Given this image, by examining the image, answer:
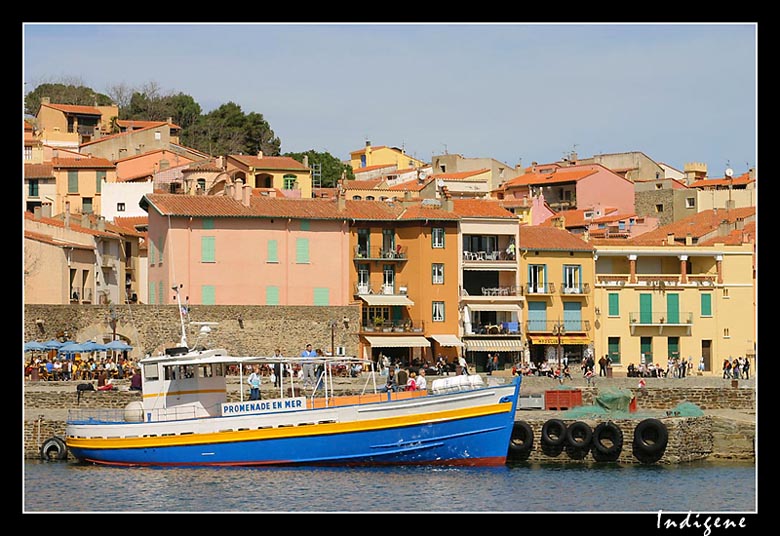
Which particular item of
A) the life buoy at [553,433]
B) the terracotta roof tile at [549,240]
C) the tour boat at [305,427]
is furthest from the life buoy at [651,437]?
the terracotta roof tile at [549,240]

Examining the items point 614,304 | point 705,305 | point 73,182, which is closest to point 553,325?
point 614,304

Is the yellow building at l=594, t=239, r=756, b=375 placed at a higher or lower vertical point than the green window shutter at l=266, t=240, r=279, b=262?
lower

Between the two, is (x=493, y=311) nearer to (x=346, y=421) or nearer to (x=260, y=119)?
(x=346, y=421)

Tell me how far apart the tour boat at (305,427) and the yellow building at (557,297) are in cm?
2493

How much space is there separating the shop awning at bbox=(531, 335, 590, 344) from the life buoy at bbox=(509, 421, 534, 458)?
22735 mm

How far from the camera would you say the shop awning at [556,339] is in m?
64.7

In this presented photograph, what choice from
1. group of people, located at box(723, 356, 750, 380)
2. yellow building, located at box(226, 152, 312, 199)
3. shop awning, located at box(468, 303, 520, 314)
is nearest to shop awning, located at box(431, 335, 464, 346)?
shop awning, located at box(468, 303, 520, 314)

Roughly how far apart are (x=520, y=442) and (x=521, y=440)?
0.22ft

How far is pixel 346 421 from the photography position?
39.2 metres

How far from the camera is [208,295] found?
60.4 metres

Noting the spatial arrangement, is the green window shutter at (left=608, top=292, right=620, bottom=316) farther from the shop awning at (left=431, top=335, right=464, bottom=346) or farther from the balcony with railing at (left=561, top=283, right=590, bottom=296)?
the shop awning at (left=431, top=335, right=464, bottom=346)

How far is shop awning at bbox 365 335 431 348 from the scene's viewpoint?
61.1 metres

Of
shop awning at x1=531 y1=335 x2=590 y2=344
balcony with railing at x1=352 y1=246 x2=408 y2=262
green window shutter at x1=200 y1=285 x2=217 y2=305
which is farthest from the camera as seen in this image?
shop awning at x1=531 y1=335 x2=590 y2=344

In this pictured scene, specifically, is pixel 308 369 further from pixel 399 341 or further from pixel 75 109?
pixel 75 109
